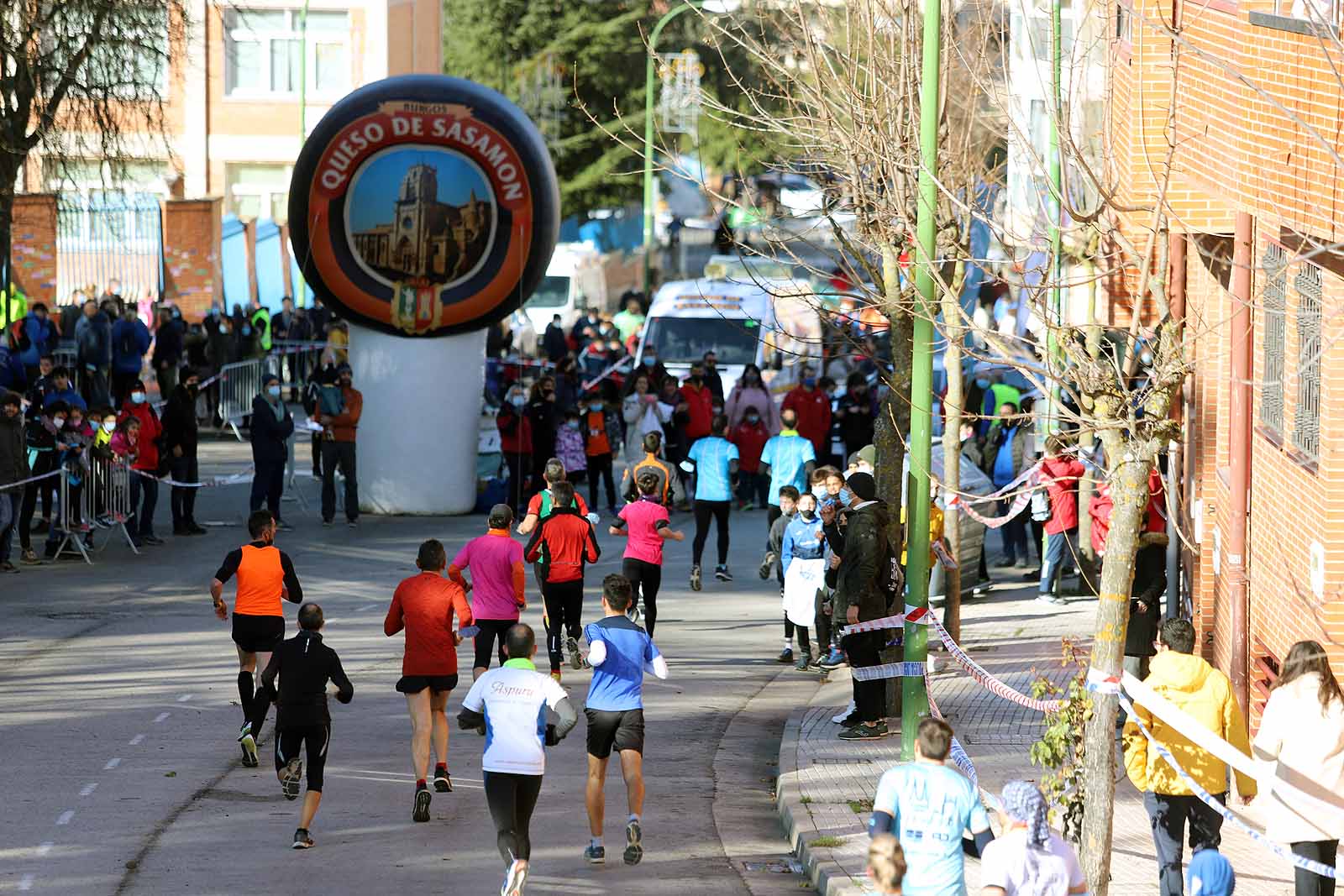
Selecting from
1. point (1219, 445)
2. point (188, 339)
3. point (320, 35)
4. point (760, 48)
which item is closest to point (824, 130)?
point (760, 48)

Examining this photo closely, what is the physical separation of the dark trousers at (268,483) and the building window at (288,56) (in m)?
28.5

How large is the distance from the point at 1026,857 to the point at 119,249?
35.7 m

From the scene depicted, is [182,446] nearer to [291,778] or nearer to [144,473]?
[144,473]

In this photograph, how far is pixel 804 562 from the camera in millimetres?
15891

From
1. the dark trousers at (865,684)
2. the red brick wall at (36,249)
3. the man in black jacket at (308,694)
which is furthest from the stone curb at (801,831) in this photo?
the red brick wall at (36,249)

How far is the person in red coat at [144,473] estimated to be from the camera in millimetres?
21406

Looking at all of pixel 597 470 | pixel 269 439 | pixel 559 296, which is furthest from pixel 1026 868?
pixel 559 296

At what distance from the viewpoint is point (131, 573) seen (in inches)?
785

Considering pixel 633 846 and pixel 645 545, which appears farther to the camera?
pixel 645 545

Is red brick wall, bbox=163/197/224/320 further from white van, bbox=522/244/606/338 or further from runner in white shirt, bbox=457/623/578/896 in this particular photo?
runner in white shirt, bbox=457/623/578/896

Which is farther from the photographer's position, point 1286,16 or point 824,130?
point 824,130

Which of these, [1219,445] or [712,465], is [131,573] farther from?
[1219,445]

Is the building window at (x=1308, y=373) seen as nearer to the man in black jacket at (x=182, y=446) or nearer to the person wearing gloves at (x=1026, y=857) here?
the person wearing gloves at (x=1026, y=857)

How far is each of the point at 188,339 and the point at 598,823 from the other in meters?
21.9
